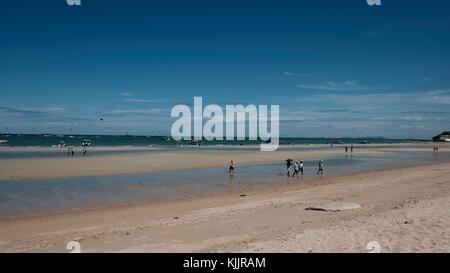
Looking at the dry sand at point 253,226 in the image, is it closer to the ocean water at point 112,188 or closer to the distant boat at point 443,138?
the ocean water at point 112,188

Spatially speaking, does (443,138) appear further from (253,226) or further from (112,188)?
(253,226)

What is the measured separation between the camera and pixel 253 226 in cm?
1202

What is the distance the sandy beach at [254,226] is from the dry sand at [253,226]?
0.07 feet

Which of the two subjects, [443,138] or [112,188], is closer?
[112,188]

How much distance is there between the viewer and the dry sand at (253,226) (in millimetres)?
9406

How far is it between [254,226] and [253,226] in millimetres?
30

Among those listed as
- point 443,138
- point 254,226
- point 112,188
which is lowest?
point 112,188

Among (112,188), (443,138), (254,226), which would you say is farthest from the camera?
(443,138)

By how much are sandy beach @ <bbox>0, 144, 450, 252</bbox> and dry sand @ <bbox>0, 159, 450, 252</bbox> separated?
0.8 inches

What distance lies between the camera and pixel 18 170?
112ft

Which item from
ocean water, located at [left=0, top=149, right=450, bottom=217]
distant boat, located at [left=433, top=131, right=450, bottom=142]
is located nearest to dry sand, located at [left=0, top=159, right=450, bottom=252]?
ocean water, located at [left=0, top=149, right=450, bottom=217]

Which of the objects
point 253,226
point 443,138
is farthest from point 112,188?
point 443,138
